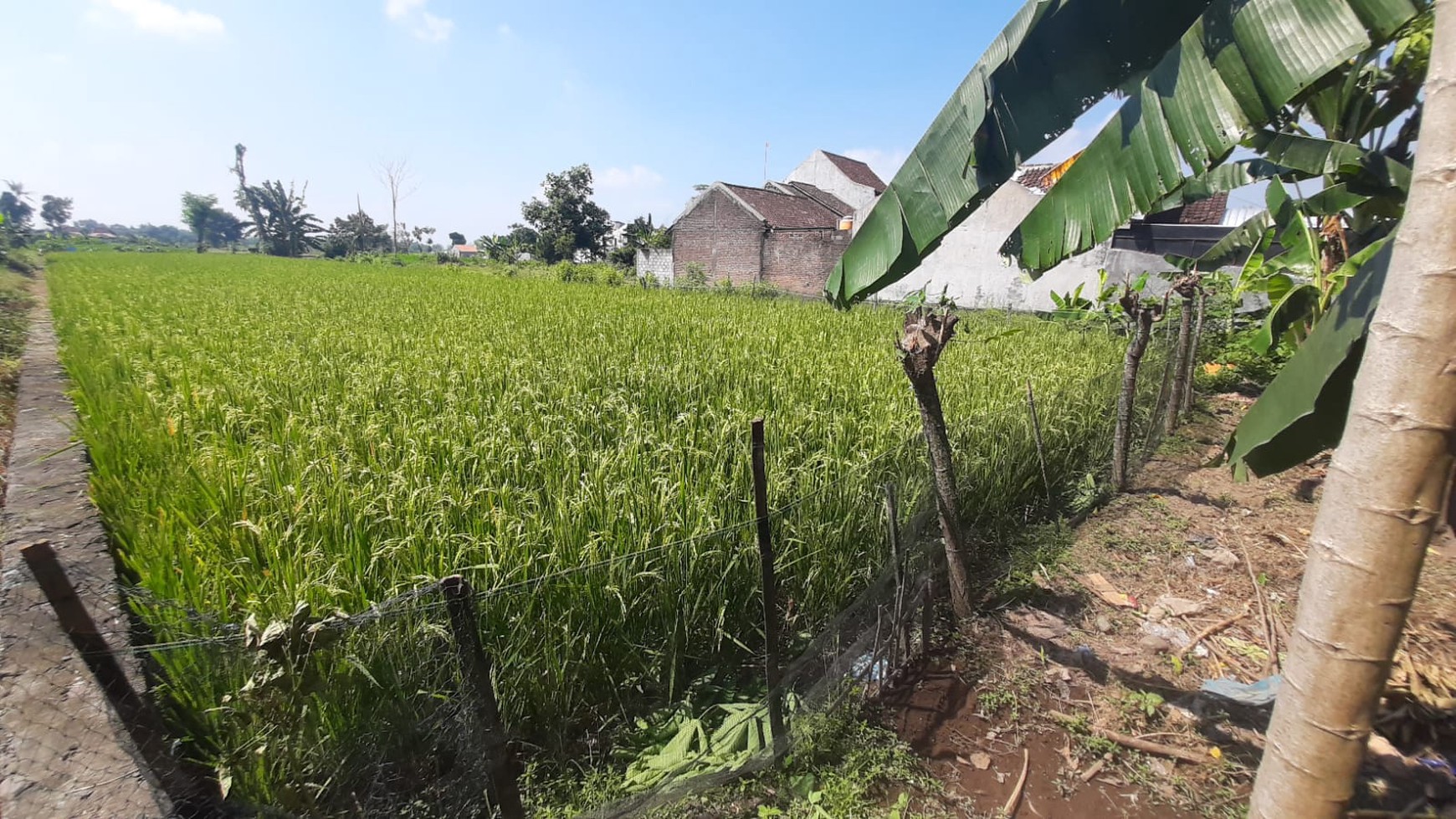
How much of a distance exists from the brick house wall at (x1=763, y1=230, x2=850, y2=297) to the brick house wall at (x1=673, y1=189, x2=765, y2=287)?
501mm

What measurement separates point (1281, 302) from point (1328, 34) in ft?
11.4

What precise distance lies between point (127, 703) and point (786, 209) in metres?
24.0

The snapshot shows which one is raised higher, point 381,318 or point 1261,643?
point 381,318

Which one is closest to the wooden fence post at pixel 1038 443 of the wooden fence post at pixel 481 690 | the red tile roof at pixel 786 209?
the wooden fence post at pixel 481 690

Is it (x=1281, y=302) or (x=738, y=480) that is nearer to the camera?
(x=738, y=480)

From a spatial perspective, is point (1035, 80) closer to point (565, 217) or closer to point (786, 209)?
point (786, 209)

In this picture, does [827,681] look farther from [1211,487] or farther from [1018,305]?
[1018,305]

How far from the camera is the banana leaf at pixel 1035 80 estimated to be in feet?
5.60

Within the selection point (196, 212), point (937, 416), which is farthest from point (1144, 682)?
point (196, 212)

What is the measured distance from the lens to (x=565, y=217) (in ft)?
104

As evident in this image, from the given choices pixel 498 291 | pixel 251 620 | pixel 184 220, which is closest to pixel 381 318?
pixel 498 291

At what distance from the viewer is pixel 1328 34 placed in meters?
1.32

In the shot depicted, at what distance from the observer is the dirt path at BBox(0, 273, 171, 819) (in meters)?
1.66

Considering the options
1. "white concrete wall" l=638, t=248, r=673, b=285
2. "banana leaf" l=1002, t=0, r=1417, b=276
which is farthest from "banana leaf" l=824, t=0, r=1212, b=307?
"white concrete wall" l=638, t=248, r=673, b=285
